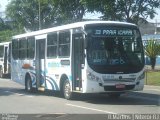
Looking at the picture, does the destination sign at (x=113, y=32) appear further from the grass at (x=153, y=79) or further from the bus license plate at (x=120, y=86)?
the grass at (x=153, y=79)

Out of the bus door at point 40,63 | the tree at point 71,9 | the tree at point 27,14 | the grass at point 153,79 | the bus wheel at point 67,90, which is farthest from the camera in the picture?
the tree at point 27,14

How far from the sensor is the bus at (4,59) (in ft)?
126

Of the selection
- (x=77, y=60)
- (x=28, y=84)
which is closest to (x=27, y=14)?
(x=28, y=84)

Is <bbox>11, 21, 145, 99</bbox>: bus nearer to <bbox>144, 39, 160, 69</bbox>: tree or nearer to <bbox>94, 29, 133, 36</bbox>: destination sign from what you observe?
<bbox>94, 29, 133, 36</bbox>: destination sign

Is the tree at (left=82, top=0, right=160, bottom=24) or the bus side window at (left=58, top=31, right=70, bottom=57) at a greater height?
the tree at (left=82, top=0, right=160, bottom=24)

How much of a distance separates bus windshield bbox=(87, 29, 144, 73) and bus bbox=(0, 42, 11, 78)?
20.6m

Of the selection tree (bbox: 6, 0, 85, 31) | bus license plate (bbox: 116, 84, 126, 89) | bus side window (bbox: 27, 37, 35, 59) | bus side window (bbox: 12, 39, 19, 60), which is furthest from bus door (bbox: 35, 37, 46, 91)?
tree (bbox: 6, 0, 85, 31)

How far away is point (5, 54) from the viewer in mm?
Answer: 38750

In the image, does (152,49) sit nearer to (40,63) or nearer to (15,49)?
(15,49)

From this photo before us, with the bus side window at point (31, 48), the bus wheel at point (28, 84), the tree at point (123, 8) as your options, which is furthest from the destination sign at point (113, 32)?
the tree at point (123, 8)

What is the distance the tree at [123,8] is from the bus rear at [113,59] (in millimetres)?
17275

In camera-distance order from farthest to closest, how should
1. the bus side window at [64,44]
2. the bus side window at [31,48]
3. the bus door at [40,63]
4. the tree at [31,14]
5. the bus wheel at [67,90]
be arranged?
the tree at [31,14]
the bus side window at [31,48]
the bus door at [40,63]
the bus side window at [64,44]
the bus wheel at [67,90]

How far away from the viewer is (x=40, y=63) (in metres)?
23.3

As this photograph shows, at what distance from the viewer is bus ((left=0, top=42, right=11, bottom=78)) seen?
38.3 metres
